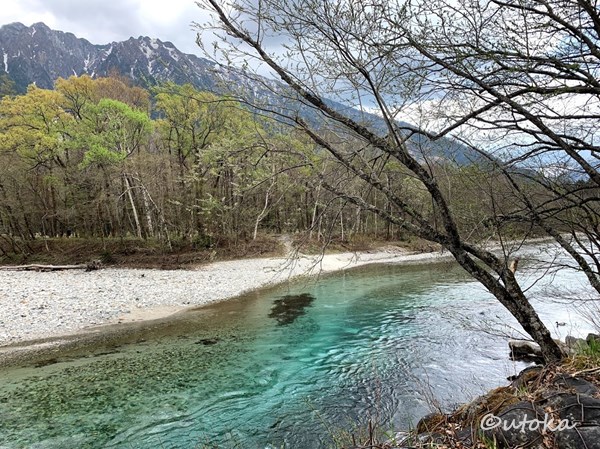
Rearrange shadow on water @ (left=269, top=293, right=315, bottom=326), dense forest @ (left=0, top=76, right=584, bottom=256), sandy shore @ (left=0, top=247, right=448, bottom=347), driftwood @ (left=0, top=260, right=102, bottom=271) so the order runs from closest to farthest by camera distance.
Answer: sandy shore @ (left=0, top=247, right=448, bottom=347) < shadow on water @ (left=269, top=293, right=315, bottom=326) < driftwood @ (left=0, top=260, right=102, bottom=271) < dense forest @ (left=0, top=76, right=584, bottom=256)

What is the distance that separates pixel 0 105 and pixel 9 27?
704 feet

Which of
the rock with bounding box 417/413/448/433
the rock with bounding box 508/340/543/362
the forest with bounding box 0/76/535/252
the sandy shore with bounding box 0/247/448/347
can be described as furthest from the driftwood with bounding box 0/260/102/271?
the rock with bounding box 417/413/448/433

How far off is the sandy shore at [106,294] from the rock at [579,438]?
6.06 meters

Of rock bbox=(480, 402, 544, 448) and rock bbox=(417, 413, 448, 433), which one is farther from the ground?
rock bbox=(480, 402, 544, 448)

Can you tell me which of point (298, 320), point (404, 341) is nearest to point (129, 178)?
point (298, 320)

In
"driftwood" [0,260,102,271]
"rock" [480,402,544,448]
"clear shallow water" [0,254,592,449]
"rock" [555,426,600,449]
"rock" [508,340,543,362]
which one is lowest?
"clear shallow water" [0,254,592,449]

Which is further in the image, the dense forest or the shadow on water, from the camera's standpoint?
the dense forest

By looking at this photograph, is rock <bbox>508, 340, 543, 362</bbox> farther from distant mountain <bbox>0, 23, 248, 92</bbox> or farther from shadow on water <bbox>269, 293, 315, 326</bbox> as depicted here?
distant mountain <bbox>0, 23, 248, 92</bbox>

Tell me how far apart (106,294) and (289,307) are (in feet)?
26.2

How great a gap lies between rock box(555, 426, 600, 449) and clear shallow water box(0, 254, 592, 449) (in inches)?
73.7

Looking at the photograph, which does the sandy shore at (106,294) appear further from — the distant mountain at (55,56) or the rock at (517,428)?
the distant mountain at (55,56)

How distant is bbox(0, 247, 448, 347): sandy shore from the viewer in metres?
11.8

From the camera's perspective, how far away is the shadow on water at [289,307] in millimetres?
11999

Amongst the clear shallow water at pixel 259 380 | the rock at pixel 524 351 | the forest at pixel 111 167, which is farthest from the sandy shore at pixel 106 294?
the rock at pixel 524 351
